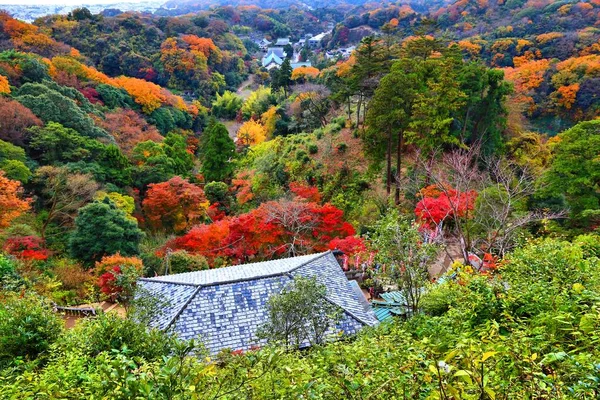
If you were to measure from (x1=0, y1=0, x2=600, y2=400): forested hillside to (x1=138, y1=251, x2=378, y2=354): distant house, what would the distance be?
1.22 metres

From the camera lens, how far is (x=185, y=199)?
23.8 meters

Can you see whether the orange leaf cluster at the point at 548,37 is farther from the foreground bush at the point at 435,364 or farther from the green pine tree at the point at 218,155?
the foreground bush at the point at 435,364

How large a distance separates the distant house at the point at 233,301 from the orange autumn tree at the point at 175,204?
11.5m

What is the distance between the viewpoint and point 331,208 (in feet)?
63.1

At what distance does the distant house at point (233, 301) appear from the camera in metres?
10.0

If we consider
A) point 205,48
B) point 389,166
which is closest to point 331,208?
point 389,166

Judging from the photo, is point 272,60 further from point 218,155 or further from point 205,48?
point 218,155

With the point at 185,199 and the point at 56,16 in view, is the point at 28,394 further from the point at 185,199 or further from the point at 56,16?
the point at 56,16

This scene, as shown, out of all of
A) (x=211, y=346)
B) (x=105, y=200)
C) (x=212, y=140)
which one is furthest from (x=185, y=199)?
(x=211, y=346)

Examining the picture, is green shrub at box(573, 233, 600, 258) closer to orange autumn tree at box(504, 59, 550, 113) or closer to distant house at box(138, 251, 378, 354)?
distant house at box(138, 251, 378, 354)

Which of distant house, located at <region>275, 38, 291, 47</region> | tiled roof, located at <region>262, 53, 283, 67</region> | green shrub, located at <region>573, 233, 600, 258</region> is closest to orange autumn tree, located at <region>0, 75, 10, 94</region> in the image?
green shrub, located at <region>573, 233, 600, 258</region>

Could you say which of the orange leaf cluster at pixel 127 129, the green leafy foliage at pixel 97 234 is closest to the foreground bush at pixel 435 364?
the green leafy foliage at pixel 97 234

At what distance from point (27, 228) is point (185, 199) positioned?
8207 mm

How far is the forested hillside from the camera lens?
3.85 meters
